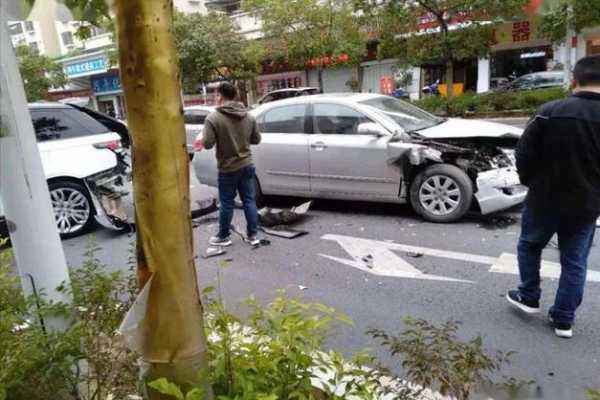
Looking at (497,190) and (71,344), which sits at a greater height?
(71,344)

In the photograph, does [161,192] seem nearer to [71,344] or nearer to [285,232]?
[71,344]

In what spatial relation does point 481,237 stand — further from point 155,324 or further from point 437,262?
point 155,324

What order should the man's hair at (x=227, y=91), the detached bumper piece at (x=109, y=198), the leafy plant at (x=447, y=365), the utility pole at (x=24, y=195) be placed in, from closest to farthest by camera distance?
1. the leafy plant at (x=447, y=365)
2. the utility pole at (x=24, y=195)
3. the man's hair at (x=227, y=91)
4. the detached bumper piece at (x=109, y=198)

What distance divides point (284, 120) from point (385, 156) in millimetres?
1612

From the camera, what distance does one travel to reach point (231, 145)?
5254 mm

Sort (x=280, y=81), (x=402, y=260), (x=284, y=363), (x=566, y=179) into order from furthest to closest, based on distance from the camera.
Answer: (x=280, y=81) → (x=402, y=260) → (x=566, y=179) → (x=284, y=363)

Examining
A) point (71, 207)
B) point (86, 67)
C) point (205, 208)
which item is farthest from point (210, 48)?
point (86, 67)

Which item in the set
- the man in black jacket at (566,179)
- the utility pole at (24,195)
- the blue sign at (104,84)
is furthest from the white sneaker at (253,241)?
the blue sign at (104,84)

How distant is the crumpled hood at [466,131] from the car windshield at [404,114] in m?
0.14

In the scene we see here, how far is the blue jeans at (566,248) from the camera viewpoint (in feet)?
10.5

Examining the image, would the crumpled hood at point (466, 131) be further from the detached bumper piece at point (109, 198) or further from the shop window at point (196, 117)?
the shop window at point (196, 117)

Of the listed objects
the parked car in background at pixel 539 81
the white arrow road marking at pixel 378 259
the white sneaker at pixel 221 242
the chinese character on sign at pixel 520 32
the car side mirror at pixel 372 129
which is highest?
the chinese character on sign at pixel 520 32

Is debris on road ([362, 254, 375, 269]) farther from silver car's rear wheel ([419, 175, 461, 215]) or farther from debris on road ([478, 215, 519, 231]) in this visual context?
debris on road ([478, 215, 519, 231])

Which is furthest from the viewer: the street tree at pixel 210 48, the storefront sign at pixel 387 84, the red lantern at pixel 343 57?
the storefront sign at pixel 387 84
